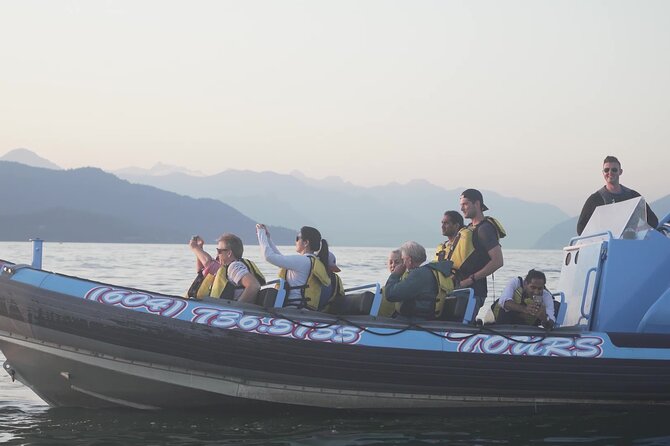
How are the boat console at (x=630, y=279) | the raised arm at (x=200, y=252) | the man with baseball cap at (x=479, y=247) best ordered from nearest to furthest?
the boat console at (x=630, y=279) → the man with baseball cap at (x=479, y=247) → the raised arm at (x=200, y=252)

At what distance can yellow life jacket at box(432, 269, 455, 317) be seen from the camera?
Answer: 25.4ft

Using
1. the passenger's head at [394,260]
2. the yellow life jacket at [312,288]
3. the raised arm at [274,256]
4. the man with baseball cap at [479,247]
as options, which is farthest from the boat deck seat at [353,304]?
the man with baseball cap at [479,247]

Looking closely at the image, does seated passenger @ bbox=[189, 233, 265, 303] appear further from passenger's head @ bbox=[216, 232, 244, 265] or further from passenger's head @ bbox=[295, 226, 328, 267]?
passenger's head @ bbox=[295, 226, 328, 267]

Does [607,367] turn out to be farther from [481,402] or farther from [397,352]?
[397,352]

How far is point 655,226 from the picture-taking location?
8109 mm

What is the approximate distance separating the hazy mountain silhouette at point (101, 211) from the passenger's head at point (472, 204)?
474 ft

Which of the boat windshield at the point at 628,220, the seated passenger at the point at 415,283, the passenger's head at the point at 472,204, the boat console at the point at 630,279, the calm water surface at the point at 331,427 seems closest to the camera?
the calm water surface at the point at 331,427

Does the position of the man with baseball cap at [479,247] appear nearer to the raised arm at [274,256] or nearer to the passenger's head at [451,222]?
the passenger's head at [451,222]

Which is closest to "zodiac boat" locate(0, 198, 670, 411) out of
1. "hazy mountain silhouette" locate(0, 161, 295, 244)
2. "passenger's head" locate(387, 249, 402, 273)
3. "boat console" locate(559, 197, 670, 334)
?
"boat console" locate(559, 197, 670, 334)

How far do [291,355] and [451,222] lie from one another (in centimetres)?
194

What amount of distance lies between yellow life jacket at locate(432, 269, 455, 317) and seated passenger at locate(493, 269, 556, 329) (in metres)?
0.56

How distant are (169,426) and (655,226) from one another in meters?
4.58

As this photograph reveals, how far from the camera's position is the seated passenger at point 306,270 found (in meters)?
7.63

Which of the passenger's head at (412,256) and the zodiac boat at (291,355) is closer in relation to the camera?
the zodiac boat at (291,355)
